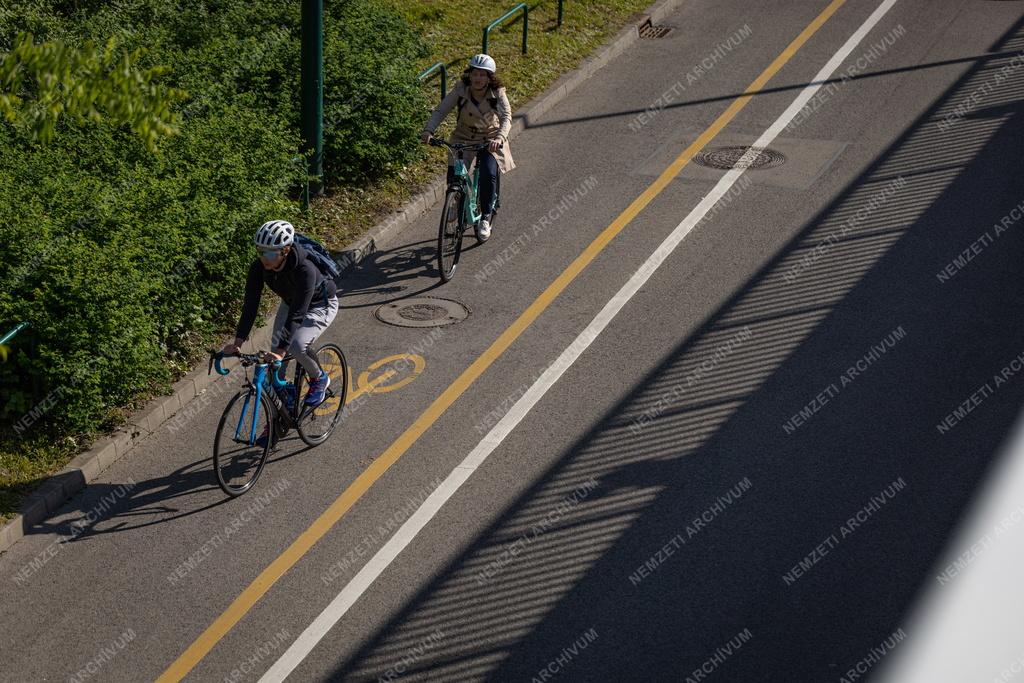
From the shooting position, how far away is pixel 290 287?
28.2ft

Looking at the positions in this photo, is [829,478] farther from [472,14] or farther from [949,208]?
[472,14]

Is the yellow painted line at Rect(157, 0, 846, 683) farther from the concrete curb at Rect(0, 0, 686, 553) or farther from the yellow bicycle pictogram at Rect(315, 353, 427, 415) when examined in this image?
the concrete curb at Rect(0, 0, 686, 553)

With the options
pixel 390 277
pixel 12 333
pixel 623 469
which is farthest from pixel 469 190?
pixel 12 333

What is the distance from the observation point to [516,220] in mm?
13281

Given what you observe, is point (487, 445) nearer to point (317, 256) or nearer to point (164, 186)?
point (317, 256)

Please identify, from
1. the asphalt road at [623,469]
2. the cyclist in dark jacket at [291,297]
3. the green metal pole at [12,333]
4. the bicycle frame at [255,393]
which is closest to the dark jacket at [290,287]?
the cyclist in dark jacket at [291,297]

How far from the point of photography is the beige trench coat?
1194 centimetres

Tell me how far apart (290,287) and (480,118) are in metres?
4.26

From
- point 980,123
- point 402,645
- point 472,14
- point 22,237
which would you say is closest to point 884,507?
point 402,645

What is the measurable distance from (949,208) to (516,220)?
5.03m

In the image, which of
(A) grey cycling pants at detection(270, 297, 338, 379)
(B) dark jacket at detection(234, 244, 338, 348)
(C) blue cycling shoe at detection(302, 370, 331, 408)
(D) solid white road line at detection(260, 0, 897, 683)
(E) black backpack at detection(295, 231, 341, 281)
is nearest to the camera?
(D) solid white road line at detection(260, 0, 897, 683)

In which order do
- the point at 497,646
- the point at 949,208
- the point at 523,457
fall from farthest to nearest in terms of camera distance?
the point at 949,208
the point at 523,457
the point at 497,646

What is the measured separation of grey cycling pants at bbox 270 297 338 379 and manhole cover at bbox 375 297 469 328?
82.4 inches

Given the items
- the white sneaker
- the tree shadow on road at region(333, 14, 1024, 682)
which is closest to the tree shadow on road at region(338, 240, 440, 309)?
the white sneaker
